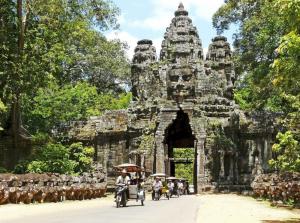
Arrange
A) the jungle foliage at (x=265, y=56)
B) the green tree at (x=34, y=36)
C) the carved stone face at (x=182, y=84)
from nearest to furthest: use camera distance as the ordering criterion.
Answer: the jungle foliage at (x=265, y=56)
the green tree at (x=34, y=36)
the carved stone face at (x=182, y=84)

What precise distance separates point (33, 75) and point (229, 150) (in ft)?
41.9

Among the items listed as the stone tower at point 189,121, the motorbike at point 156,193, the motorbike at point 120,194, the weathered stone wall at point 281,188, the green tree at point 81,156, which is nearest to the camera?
the motorbike at point 120,194

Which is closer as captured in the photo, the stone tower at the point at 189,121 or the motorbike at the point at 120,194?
the motorbike at the point at 120,194

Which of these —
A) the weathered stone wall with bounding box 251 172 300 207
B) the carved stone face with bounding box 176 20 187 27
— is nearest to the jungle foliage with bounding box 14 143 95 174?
the weathered stone wall with bounding box 251 172 300 207

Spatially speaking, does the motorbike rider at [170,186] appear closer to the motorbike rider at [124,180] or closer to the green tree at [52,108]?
the motorbike rider at [124,180]

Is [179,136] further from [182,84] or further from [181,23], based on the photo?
[181,23]

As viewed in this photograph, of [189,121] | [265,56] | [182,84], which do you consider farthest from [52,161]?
[265,56]

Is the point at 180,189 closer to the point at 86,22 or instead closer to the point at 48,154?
the point at 48,154

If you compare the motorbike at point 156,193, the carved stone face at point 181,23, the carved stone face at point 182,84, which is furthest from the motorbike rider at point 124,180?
the carved stone face at point 181,23

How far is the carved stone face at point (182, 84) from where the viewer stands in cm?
3234

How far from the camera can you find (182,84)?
3228cm

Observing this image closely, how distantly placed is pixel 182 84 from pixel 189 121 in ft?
8.13

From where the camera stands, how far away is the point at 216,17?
35.9m

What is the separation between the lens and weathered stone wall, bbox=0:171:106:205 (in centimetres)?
1886
